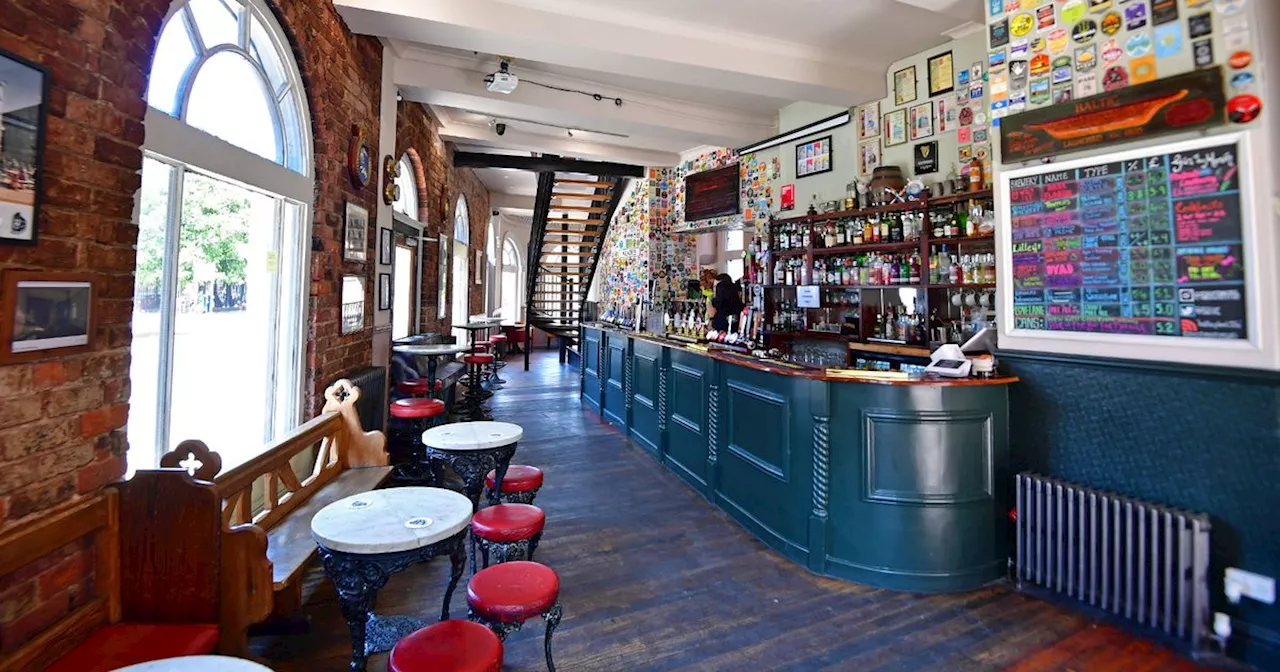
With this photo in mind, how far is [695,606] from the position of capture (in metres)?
2.85

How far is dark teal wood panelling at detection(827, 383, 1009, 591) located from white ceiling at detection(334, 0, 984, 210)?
9.66 ft

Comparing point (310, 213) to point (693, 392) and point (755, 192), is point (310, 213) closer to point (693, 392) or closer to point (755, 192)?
point (693, 392)

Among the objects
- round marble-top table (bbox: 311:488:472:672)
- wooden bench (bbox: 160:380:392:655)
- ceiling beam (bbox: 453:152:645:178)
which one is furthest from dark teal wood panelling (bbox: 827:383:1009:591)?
ceiling beam (bbox: 453:152:645:178)

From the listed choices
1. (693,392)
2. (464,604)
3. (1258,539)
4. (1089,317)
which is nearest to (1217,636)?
(1258,539)

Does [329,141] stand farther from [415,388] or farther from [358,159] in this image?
[415,388]

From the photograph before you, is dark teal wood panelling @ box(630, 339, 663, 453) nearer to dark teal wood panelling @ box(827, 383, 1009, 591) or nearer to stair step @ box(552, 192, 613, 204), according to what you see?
dark teal wood panelling @ box(827, 383, 1009, 591)

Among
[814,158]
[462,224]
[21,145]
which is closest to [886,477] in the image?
[21,145]

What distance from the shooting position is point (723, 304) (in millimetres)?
6445

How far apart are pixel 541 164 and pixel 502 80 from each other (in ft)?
11.3

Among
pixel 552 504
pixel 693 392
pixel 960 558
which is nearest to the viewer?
Result: pixel 960 558

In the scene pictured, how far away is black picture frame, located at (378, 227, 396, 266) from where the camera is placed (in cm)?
510

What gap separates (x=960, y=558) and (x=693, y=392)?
7.33 ft

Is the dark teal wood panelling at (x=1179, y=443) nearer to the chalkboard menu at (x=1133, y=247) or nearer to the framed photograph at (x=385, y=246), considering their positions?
the chalkboard menu at (x=1133, y=247)

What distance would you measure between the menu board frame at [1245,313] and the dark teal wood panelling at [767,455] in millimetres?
1528
